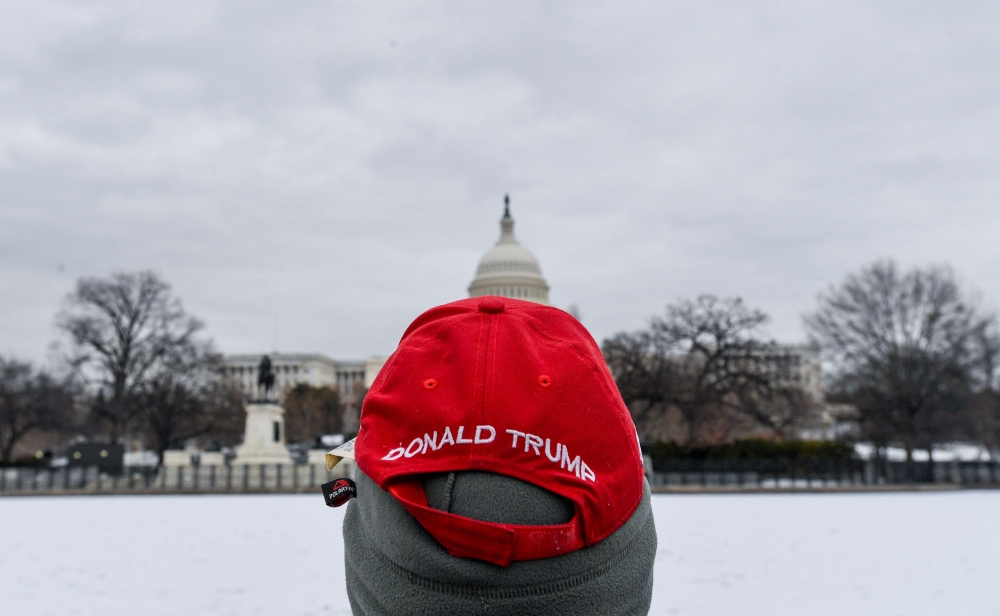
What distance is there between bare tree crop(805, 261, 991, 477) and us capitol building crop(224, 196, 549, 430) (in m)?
52.9

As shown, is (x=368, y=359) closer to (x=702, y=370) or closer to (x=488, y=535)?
(x=702, y=370)

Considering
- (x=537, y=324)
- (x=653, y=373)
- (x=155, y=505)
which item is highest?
(x=653, y=373)

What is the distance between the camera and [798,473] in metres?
31.8

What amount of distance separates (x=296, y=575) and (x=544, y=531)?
7862mm

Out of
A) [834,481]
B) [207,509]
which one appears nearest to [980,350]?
[834,481]

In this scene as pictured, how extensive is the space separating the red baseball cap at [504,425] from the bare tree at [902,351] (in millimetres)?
37952

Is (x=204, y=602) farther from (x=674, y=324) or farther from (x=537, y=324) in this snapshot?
(x=674, y=324)

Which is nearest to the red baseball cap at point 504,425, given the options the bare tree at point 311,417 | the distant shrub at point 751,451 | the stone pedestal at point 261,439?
the distant shrub at point 751,451

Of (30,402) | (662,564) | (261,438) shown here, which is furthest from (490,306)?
(30,402)

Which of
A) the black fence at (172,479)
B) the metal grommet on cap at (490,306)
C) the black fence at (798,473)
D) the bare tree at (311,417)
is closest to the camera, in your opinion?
the metal grommet on cap at (490,306)

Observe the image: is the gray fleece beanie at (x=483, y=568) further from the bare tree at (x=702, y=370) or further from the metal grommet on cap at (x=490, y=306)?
the bare tree at (x=702, y=370)

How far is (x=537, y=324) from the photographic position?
1891mm

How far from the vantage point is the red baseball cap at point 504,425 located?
1.64m

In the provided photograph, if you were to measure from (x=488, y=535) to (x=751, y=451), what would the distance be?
33674mm
